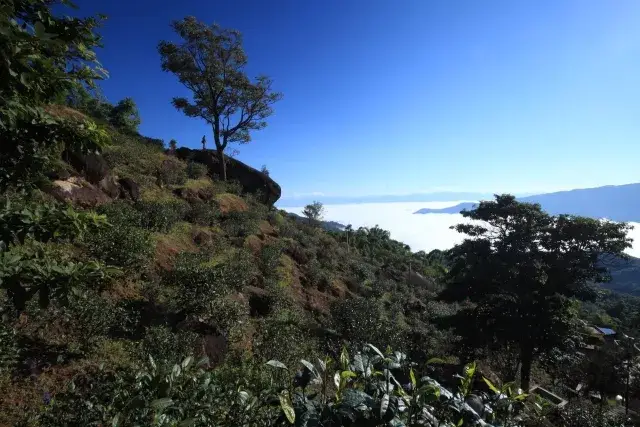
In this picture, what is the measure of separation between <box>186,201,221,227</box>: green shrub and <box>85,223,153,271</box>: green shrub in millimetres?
7057

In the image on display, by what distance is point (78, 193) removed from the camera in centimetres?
1343

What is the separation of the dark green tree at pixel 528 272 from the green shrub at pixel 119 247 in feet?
44.9

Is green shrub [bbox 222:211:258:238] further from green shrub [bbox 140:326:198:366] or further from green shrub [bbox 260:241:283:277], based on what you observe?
green shrub [bbox 140:326:198:366]

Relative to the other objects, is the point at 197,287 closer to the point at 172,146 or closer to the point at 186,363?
the point at 186,363

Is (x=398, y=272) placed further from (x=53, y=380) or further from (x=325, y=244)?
(x=53, y=380)

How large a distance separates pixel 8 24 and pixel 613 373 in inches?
971

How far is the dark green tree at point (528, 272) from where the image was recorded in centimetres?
1409

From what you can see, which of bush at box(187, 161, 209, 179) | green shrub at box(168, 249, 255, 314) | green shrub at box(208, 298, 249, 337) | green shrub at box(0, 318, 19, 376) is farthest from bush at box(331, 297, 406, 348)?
bush at box(187, 161, 209, 179)

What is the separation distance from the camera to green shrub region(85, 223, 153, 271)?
10281mm

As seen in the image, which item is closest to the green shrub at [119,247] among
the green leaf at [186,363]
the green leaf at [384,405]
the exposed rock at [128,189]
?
the exposed rock at [128,189]

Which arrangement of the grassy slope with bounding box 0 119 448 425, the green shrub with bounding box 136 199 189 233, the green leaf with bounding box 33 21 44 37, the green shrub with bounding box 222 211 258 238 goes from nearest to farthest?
the green leaf with bounding box 33 21 44 37 → the grassy slope with bounding box 0 119 448 425 → the green shrub with bounding box 136 199 189 233 → the green shrub with bounding box 222 211 258 238

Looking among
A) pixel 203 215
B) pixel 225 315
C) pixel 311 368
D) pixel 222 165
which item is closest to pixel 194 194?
pixel 203 215

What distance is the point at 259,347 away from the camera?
10.8 m

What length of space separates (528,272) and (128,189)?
63.0ft
